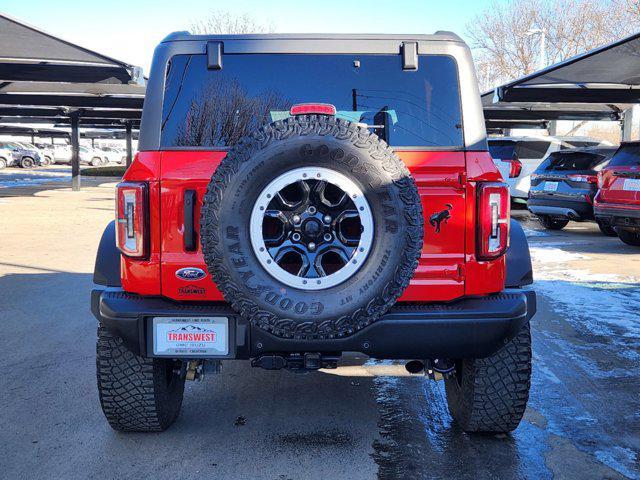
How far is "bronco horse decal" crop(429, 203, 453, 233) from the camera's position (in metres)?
3.11

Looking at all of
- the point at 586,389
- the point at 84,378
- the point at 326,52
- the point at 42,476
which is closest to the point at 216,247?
the point at 326,52

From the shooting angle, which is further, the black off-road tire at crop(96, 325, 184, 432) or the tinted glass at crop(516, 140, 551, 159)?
the tinted glass at crop(516, 140, 551, 159)

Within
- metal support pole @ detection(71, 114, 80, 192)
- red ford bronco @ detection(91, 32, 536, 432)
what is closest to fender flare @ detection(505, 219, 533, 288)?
red ford bronco @ detection(91, 32, 536, 432)

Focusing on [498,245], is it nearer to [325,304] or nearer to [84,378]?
[325,304]

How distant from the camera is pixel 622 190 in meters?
9.68

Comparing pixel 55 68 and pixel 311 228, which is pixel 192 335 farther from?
pixel 55 68

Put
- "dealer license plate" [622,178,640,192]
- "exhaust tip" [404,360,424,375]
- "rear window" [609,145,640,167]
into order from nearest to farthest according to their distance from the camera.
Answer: "exhaust tip" [404,360,424,375] → "dealer license plate" [622,178,640,192] → "rear window" [609,145,640,167]

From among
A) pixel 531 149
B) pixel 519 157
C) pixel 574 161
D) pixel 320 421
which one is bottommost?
pixel 320 421

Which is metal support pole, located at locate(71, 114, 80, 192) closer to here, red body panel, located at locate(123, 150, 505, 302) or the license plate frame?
red body panel, located at locate(123, 150, 505, 302)

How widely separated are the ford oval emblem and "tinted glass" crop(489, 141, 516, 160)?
45.1 ft

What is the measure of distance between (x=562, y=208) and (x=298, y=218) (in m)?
10.6

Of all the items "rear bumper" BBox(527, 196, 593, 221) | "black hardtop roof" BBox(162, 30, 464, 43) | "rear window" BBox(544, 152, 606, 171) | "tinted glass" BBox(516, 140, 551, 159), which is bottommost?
"rear bumper" BBox(527, 196, 593, 221)

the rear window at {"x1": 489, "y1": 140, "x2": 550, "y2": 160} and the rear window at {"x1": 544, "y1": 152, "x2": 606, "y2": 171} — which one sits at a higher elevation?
the rear window at {"x1": 489, "y1": 140, "x2": 550, "y2": 160}

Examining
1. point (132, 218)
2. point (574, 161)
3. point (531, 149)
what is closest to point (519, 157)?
point (531, 149)
